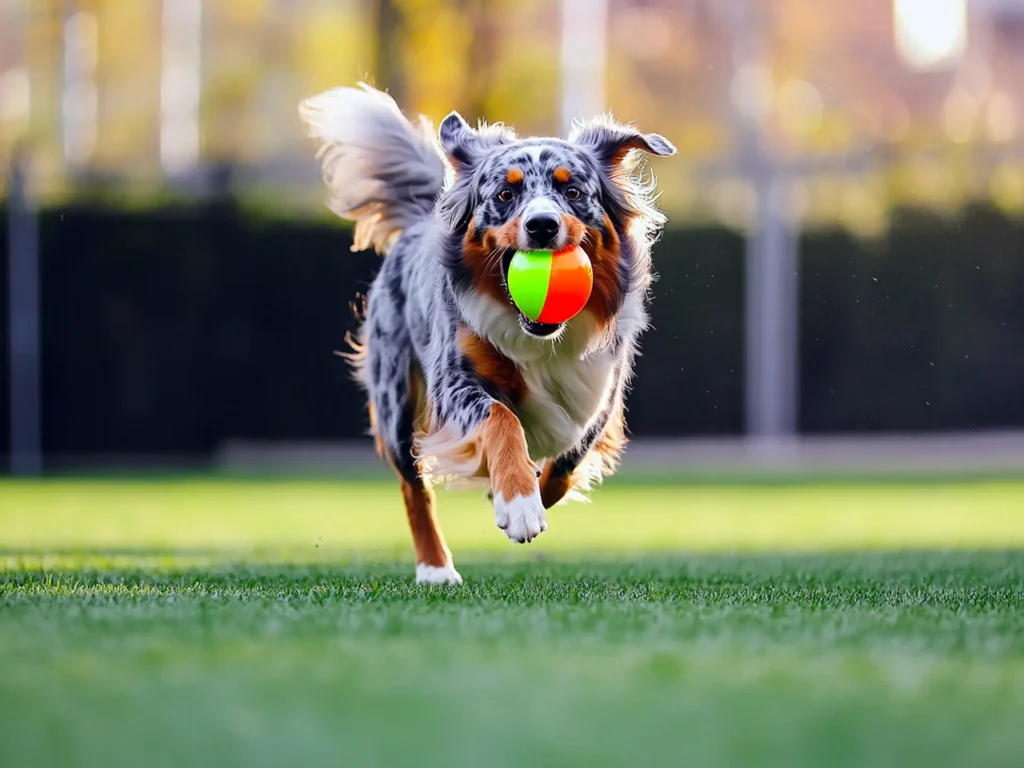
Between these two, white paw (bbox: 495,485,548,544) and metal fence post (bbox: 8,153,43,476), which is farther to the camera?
metal fence post (bbox: 8,153,43,476)

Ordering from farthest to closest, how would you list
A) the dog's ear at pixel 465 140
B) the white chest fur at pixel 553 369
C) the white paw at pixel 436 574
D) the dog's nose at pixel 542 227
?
the dog's ear at pixel 465 140 → the white paw at pixel 436 574 → the white chest fur at pixel 553 369 → the dog's nose at pixel 542 227

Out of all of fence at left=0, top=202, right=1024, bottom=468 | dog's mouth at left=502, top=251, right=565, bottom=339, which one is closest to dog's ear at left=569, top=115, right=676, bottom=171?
dog's mouth at left=502, top=251, right=565, bottom=339

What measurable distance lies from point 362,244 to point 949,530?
12.7 feet

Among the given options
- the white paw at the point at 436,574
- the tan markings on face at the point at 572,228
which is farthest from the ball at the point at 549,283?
the white paw at the point at 436,574

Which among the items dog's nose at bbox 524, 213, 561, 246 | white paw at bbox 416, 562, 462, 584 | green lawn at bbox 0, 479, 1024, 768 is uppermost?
dog's nose at bbox 524, 213, 561, 246

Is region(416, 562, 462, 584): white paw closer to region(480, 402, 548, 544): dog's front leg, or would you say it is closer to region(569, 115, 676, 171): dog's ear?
region(480, 402, 548, 544): dog's front leg

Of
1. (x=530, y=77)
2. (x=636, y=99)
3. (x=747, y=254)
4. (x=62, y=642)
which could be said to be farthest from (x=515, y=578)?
(x=636, y=99)

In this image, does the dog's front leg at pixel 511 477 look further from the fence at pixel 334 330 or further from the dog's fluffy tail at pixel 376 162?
the fence at pixel 334 330

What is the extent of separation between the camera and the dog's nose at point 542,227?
194 inches

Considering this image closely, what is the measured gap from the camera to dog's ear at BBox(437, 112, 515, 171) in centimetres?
564

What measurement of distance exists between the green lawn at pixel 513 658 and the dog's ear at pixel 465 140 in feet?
5.09

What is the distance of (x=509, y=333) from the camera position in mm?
5270

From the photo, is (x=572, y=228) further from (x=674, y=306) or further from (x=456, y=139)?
(x=674, y=306)

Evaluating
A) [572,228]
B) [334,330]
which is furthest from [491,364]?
[334,330]
